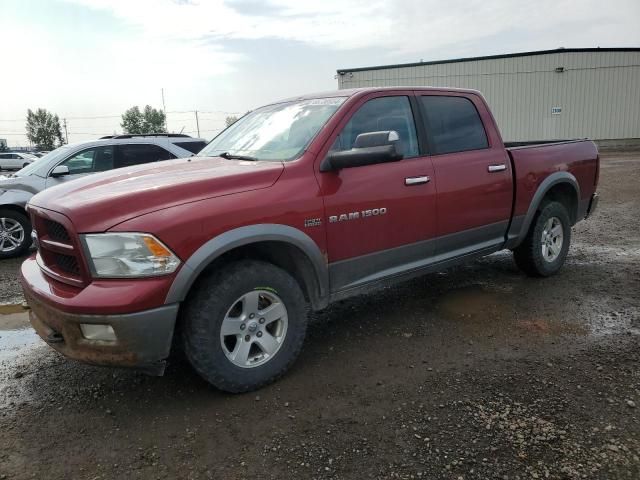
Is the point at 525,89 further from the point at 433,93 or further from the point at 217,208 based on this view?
the point at 217,208

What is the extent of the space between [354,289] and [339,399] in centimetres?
86

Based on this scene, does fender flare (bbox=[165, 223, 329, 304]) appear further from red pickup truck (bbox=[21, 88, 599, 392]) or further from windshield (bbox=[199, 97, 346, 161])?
windshield (bbox=[199, 97, 346, 161])

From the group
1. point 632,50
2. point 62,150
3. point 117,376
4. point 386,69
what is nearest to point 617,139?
point 632,50

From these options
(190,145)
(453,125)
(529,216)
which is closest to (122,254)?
(453,125)

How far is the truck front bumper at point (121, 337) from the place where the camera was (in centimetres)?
267

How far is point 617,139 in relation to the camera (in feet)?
91.5

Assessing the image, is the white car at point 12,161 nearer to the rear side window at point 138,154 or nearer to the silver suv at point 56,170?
the silver suv at point 56,170

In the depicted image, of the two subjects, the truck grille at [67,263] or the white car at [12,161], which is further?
the white car at [12,161]

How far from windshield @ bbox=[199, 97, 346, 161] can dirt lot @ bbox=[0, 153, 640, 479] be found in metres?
1.56

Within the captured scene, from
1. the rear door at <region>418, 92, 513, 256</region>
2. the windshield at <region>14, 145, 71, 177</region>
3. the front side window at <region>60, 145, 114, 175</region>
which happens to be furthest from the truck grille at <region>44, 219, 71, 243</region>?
the windshield at <region>14, 145, 71, 177</region>

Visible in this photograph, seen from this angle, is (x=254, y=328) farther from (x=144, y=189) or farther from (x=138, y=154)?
(x=138, y=154)

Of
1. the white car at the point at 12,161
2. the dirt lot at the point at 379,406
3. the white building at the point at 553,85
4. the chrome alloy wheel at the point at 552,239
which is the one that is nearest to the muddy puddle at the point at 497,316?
the dirt lot at the point at 379,406

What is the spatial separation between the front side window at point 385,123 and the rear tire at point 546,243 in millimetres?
1941

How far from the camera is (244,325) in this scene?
10.2ft
